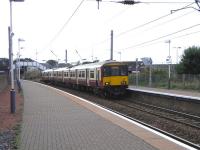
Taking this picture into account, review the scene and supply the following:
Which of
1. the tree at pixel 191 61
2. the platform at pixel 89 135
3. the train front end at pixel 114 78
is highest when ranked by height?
the tree at pixel 191 61

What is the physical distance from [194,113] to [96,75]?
1451 cm

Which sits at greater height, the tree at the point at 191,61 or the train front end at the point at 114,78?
the tree at the point at 191,61

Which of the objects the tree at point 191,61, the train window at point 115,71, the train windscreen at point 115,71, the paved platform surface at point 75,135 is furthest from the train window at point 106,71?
the tree at point 191,61

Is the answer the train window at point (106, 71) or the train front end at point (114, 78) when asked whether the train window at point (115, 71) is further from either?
the train window at point (106, 71)

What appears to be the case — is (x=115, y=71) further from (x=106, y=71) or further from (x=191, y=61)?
(x=191, y=61)

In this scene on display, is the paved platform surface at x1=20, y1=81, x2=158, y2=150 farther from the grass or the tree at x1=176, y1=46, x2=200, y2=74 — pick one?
the tree at x1=176, y1=46, x2=200, y2=74

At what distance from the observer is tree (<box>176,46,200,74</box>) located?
65.2 meters

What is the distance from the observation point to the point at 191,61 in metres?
65.3

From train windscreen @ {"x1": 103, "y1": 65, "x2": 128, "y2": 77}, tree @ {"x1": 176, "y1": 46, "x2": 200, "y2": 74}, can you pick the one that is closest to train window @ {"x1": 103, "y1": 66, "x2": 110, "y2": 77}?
train windscreen @ {"x1": 103, "y1": 65, "x2": 128, "y2": 77}

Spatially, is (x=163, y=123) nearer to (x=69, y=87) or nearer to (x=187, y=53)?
(x=69, y=87)

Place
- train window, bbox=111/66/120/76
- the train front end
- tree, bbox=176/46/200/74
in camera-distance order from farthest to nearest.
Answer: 1. tree, bbox=176/46/200/74
2. train window, bbox=111/66/120/76
3. the train front end

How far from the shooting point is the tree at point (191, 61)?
2566 inches

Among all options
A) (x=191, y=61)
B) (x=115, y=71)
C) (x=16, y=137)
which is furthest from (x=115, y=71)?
(x=191, y=61)

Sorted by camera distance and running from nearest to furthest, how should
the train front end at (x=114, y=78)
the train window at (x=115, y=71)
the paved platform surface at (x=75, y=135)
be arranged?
the paved platform surface at (x=75, y=135) → the train front end at (x=114, y=78) → the train window at (x=115, y=71)
